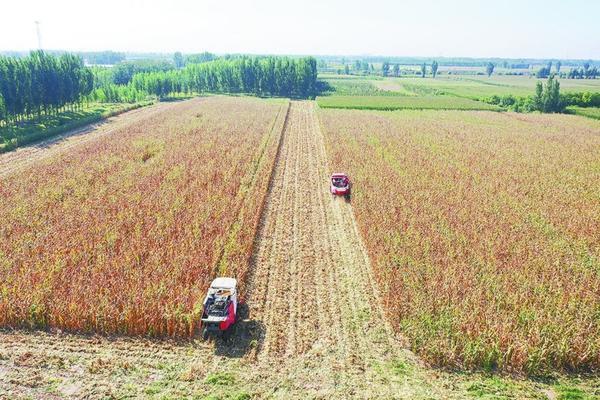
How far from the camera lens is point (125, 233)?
17.0 metres

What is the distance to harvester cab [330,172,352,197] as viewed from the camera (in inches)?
904

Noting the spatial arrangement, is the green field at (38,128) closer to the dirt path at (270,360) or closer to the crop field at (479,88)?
the dirt path at (270,360)

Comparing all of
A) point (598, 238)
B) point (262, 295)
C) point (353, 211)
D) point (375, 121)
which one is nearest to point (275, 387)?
point (262, 295)

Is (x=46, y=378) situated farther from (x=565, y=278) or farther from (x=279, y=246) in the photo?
(x=565, y=278)

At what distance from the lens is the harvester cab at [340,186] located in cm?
2297

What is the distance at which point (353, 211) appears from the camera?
69.7 ft

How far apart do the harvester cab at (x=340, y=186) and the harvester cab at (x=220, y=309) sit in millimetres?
11912

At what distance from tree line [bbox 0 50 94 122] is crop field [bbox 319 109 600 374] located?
37.8m

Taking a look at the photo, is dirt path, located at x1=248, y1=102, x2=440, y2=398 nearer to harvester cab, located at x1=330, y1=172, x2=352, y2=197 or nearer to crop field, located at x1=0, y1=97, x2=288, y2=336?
harvester cab, located at x1=330, y1=172, x2=352, y2=197

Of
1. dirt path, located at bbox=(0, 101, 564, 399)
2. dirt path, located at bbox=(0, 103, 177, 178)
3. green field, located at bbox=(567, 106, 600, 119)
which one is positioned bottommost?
dirt path, located at bbox=(0, 101, 564, 399)

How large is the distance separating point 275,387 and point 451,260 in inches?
345

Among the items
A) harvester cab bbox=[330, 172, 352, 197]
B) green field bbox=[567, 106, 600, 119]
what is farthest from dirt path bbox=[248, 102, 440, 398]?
green field bbox=[567, 106, 600, 119]

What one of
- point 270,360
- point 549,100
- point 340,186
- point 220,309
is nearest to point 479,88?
point 549,100

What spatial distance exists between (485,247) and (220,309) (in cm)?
1131
